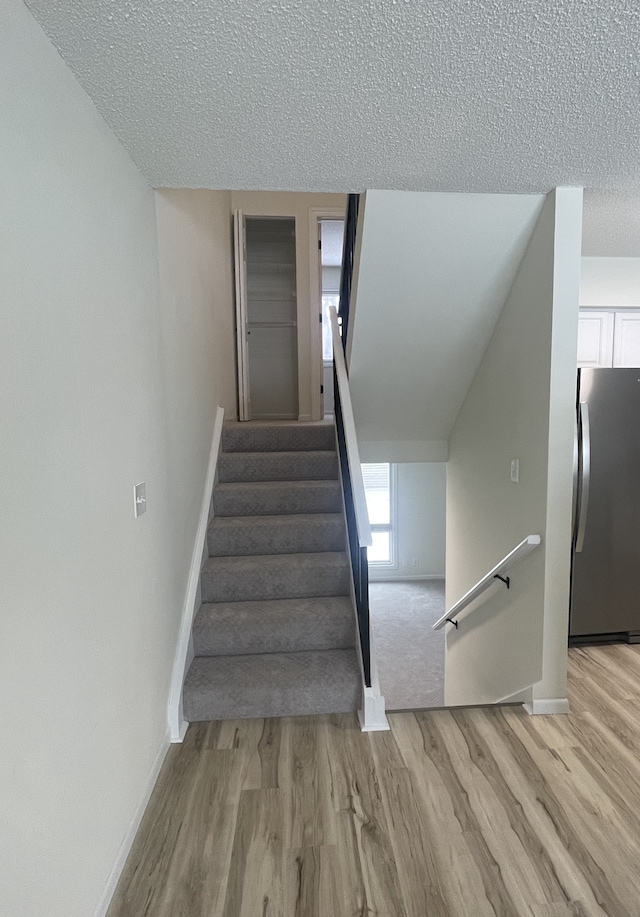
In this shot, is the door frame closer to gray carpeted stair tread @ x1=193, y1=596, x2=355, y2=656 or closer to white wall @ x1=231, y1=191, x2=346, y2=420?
white wall @ x1=231, y1=191, x2=346, y2=420

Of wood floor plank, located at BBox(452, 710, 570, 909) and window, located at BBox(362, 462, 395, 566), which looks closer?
wood floor plank, located at BBox(452, 710, 570, 909)

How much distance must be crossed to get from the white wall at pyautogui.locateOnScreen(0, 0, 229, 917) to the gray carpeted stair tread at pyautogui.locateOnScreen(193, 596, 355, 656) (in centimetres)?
45

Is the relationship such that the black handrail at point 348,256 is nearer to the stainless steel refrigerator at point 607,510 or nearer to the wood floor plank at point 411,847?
the stainless steel refrigerator at point 607,510

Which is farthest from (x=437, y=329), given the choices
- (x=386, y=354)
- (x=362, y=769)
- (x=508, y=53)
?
(x=362, y=769)

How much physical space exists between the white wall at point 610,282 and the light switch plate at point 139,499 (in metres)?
3.04

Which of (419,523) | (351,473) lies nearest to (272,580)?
(351,473)

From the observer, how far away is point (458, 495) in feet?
12.2

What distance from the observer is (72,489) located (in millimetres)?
1308

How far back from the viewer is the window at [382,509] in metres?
7.52

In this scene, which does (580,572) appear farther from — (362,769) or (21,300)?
(21,300)

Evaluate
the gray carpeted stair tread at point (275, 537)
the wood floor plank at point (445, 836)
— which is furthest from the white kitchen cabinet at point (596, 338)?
the wood floor plank at point (445, 836)

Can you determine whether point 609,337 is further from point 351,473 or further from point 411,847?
point 411,847

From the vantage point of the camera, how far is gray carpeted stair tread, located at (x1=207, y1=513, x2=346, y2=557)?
2.98 meters

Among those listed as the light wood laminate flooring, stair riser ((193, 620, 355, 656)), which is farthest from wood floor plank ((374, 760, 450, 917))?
stair riser ((193, 620, 355, 656))
